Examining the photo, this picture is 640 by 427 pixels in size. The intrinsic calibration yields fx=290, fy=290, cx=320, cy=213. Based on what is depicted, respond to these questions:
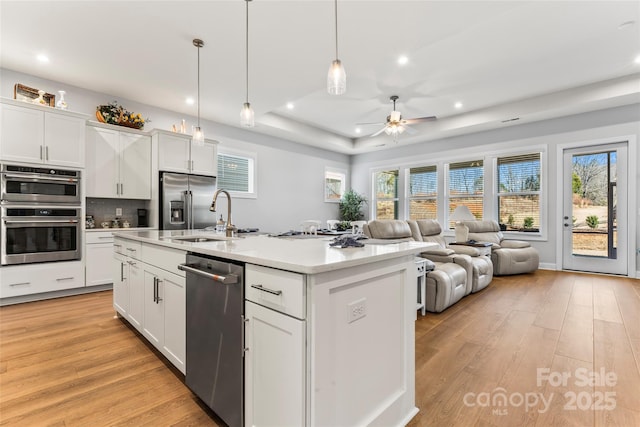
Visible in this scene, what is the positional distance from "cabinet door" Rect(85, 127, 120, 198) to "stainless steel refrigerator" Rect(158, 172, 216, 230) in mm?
632

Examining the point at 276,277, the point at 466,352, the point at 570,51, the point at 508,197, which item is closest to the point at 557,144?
the point at 508,197

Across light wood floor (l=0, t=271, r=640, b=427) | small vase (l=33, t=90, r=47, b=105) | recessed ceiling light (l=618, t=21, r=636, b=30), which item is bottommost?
light wood floor (l=0, t=271, r=640, b=427)

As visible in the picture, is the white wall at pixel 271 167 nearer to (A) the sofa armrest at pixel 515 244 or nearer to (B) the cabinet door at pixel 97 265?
(B) the cabinet door at pixel 97 265

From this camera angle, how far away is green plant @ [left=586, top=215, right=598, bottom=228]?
519 cm

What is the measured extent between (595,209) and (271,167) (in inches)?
248

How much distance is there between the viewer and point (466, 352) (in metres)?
2.27

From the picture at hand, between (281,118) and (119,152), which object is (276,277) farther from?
(281,118)

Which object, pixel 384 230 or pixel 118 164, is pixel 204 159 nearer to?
pixel 118 164

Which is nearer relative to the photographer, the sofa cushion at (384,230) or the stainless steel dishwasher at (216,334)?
the stainless steel dishwasher at (216,334)

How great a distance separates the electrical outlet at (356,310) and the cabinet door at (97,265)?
4.24 metres

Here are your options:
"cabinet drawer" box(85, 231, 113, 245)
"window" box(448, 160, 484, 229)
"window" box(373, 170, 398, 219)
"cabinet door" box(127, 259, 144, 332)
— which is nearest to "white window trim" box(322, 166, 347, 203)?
"window" box(373, 170, 398, 219)

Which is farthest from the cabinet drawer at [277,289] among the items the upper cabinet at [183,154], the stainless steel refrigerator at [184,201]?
the stainless steel refrigerator at [184,201]

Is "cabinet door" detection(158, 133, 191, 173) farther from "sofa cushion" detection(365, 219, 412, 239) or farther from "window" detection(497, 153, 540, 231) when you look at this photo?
"window" detection(497, 153, 540, 231)

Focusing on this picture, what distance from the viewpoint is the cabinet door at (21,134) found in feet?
11.0
